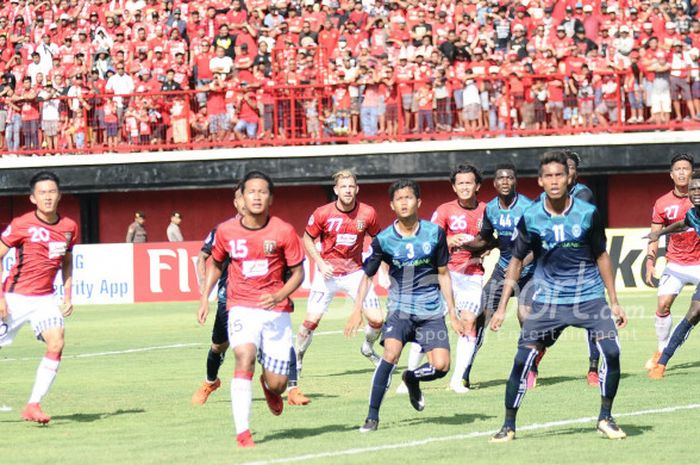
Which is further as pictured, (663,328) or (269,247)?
(663,328)

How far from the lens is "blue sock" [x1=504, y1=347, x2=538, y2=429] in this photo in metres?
10.1

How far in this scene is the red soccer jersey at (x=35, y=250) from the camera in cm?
1236

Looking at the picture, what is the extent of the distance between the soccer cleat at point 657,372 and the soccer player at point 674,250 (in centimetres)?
23

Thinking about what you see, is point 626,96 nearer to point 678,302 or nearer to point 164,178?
point 678,302

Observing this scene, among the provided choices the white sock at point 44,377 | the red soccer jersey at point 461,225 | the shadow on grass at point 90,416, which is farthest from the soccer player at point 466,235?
the white sock at point 44,377

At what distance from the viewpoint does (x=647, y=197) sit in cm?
3481

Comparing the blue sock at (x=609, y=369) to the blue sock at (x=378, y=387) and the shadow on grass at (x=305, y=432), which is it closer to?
the blue sock at (x=378, y=387)

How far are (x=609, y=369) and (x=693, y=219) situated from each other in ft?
14.4

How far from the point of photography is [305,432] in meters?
11.1

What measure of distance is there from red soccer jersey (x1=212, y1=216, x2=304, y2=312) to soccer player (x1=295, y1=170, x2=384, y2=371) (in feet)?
14.8

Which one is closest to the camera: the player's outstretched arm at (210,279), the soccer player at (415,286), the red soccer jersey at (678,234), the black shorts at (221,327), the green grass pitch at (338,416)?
the green grass pitch at (338,416)

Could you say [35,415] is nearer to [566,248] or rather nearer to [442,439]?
[442,439]

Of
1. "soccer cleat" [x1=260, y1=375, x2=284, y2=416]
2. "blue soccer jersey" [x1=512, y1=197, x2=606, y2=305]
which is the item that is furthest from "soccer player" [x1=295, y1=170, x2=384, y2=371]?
"blue soccer jersey" [x1=512, y1=197, x2=606, y2=305]

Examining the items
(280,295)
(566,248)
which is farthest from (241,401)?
(566,248)
